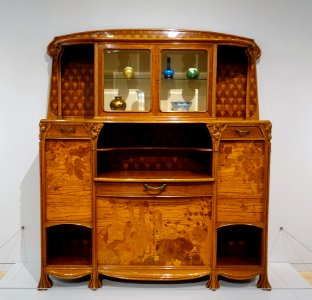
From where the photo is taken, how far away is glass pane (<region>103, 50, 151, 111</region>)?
2.71 m

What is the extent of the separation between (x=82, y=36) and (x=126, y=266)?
184 centimetres

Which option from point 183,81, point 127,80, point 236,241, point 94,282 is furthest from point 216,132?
point 94,282

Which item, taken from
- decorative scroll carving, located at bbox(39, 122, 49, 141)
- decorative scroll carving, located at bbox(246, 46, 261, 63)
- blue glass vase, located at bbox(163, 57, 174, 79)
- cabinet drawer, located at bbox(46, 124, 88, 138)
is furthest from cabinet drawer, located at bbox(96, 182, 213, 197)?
decorative scroll carving, located at bbox(246, 46, 261, 63)

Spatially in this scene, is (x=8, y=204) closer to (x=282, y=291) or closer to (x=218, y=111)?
(x=218, y=111)

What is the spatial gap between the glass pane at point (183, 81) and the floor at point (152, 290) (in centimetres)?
133

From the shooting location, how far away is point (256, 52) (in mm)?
2979

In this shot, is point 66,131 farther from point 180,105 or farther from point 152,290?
point 152,290

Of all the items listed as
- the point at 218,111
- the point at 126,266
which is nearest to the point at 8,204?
the point at 126,266

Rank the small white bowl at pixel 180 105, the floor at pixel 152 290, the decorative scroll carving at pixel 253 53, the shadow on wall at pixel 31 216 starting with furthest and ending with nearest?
1. the shadow on wall at pixel 31 216
2. the decorative scroll carving at pixel 253 53
3. the small white bowl at pixel 180 105
4. the floor at pixel 152 290

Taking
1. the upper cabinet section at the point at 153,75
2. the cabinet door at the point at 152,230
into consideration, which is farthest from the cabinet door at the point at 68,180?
the upper cabinet section at the point at 153,75

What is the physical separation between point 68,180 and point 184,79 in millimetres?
1166

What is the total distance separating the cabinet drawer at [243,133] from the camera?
103 inches

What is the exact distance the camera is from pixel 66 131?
2.61 metres

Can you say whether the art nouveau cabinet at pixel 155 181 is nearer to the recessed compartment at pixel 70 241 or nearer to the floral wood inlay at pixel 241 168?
the floral wood inlay at pixel 241 168
